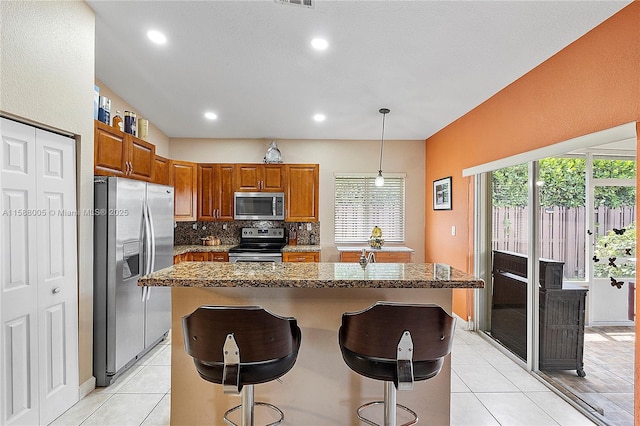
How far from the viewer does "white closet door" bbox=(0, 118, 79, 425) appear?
1878mm

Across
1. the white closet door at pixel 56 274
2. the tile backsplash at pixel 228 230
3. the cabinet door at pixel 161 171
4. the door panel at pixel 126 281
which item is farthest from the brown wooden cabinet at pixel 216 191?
the white closet door at pixel 56 274

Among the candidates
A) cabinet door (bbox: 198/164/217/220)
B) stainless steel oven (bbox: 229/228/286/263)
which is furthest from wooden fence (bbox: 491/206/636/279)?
cabinet door (bbox: 198/164/217/220)

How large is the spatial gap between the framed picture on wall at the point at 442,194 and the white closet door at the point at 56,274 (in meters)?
4.16

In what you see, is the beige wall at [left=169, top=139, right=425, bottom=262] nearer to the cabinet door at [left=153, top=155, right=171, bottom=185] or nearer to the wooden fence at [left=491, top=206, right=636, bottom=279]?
the cabinet door at [left=153, top=155, right=171, bottom=185]

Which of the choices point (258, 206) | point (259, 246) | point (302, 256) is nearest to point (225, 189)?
point (258, 206)

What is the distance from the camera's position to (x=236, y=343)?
4.87ft

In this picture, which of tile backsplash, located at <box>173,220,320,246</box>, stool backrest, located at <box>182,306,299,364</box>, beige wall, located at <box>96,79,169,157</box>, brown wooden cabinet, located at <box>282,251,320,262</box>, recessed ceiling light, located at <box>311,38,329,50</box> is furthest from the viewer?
tile backsplash, located at <box>173,220,320,246</box>

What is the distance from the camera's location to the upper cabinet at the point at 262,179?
5.12 m

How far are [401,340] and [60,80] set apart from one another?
2624mm

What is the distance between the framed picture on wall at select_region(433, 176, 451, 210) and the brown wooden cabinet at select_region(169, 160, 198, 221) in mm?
3618

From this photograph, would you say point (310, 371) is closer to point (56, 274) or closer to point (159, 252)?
point (56, 274)

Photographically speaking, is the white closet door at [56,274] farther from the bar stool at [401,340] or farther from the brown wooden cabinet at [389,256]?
the brown wooden cabinet at [389,256]

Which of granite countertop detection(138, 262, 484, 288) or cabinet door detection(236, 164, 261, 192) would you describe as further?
cabinet door detection(236, 164, 261, 192)

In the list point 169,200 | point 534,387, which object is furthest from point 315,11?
point 534,387
